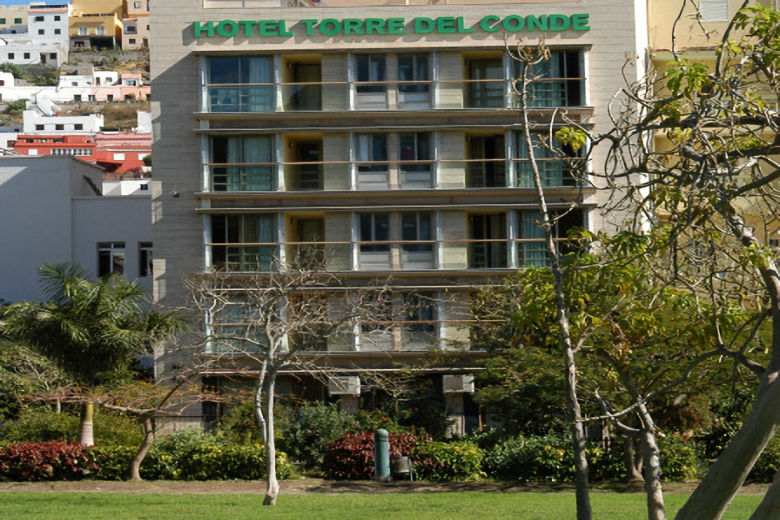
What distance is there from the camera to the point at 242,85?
40.6 meters

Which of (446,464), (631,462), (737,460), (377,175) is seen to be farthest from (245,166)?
(737,460)

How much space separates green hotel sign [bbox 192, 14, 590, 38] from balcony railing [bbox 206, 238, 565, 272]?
22.7ft

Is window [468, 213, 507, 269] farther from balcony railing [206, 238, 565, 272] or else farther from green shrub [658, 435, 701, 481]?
green shrub [658, 435, 701, 481]

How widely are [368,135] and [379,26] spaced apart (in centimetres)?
359

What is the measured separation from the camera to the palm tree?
30.8 meters

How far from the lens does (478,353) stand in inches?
1497

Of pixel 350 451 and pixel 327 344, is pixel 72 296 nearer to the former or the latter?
pixel 350 451

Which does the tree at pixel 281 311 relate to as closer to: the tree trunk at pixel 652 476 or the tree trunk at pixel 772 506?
the tree trunk at pixel 652 476

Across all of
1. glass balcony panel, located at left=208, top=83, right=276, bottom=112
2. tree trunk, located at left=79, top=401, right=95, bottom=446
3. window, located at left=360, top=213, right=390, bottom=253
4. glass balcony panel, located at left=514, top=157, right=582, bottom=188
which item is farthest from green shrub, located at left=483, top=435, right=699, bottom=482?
glass balcony panel, located at left=208, top=83, right=276, bottom=112

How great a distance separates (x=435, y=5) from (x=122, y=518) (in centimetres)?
2388

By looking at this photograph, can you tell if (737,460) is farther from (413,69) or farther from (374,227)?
(413,69)

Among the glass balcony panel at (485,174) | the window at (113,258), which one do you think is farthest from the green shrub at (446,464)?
the window at (113,258)

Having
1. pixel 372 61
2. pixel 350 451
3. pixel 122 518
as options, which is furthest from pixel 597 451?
pixel 372 61

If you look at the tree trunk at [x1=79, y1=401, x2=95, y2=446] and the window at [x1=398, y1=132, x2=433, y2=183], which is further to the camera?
the window at [x1=398, y1=132, x2=433, y2=183]
